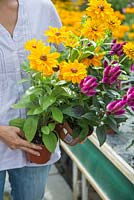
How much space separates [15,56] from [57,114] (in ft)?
0.89

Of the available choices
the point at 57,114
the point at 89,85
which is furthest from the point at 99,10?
the point at 57,114

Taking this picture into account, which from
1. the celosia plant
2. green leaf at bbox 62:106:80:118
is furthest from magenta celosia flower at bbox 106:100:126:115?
green leaf at bbox 62:106:80:118

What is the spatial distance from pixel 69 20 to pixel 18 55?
219 centimetres

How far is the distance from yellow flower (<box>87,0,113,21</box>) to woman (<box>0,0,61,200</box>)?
19 centimetres

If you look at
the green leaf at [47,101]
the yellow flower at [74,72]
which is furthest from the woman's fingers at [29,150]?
the yellow flower at [74,72]

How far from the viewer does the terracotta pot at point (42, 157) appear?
65.1 inches

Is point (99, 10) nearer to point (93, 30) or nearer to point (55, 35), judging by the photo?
point (93, 30)

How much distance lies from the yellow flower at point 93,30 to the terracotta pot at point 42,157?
0.43 meters

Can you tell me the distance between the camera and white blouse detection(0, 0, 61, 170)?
5.31ft

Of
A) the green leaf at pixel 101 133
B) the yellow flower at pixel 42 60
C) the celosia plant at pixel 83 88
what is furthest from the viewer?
the green leaf at pixel 101 133

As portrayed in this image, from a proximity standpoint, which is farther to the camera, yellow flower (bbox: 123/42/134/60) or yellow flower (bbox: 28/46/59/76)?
yellow flower (bbox: 123/42/134/60)

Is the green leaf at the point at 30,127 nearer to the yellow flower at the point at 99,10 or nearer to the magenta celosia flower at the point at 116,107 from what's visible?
the magenta celosia flower at the point at 116,107

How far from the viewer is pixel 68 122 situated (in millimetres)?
1657

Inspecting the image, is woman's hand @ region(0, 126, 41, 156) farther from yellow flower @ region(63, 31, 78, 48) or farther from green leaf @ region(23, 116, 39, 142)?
yellow flower @ region(63, 31, 78, 48)
